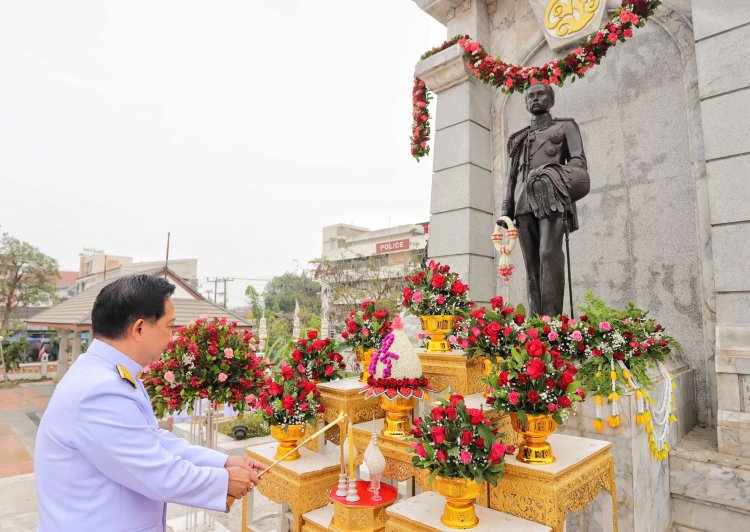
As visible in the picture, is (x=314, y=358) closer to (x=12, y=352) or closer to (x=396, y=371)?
(x=396, y=371)

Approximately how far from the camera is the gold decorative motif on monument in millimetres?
6461

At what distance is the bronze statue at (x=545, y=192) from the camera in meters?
4.72

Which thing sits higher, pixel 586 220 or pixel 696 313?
pixel 586 220

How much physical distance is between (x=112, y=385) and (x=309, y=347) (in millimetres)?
2732

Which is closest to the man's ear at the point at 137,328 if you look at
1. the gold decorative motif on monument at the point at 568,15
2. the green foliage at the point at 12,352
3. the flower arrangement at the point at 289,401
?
the flower arrangement at the point at 289,401

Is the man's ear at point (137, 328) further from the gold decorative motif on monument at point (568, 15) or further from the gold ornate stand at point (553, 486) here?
the gold decorative motif on monument at point (568, 15)

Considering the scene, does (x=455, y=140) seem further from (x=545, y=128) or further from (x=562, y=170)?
(x=562, y=170)

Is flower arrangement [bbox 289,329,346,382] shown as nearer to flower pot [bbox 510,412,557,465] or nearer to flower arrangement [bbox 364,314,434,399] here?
flower arrangement [bbox 364,314,434,399]

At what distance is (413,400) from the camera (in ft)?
12.0

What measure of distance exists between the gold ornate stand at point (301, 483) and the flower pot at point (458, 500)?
1398 millimetres

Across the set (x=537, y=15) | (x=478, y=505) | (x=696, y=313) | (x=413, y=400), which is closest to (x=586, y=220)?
(x=696, y=313)

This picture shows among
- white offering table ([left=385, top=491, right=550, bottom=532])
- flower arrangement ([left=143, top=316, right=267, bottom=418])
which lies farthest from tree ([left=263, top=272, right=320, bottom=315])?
white offering table ([left=385, top=491, right=550, bottom=532])

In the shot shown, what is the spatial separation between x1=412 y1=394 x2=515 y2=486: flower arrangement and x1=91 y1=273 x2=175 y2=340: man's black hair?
1.61 metres

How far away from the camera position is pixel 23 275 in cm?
2867
